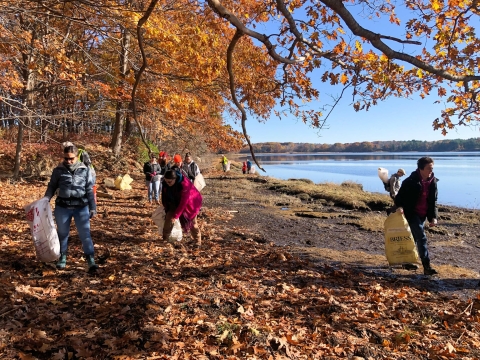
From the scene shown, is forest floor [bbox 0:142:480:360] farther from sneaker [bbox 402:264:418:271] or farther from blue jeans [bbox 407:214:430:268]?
blue jeans [bbox 407:214:430:268]

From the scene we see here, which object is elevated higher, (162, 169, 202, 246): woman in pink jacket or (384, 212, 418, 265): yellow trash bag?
(162, 169, 202, 246): woman in pink jacket

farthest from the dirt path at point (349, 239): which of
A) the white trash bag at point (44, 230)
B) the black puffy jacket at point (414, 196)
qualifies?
the white trash bag at point (44, 230)

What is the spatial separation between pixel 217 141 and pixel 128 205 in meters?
8.73

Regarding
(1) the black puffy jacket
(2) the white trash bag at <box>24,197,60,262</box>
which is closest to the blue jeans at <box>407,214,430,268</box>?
(1) the black puffy jacket

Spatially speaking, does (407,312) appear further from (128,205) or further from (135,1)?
(135,1)

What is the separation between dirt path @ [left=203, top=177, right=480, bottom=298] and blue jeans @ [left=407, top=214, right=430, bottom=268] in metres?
0.29

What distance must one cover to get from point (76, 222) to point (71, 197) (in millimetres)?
394

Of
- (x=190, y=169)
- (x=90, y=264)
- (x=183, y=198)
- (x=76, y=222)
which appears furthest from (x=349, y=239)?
(x=76, y=222)

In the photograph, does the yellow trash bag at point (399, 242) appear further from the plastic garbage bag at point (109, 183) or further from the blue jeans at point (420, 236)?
the plastic garbage bag at point (109, 183)

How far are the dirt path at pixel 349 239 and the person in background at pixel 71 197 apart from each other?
12.6 ft

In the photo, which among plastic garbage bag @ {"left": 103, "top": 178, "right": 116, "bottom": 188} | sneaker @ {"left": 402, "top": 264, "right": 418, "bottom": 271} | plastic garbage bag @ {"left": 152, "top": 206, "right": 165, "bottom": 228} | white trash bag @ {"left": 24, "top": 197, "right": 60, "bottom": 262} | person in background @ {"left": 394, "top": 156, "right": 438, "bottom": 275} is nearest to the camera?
white trash bag @ {"left": 24, "top": 197, "right": 60, "bottom": 262}

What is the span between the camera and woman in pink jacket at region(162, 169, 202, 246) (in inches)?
220

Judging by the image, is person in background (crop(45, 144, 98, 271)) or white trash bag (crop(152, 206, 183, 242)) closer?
person in background (crop(45, 144, 98, 271))

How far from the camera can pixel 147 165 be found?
10.3m
